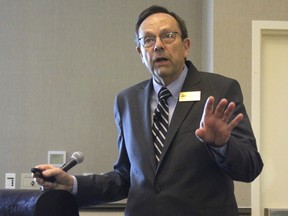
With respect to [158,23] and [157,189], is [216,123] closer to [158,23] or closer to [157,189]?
[157,189]

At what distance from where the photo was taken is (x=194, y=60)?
10.4ft

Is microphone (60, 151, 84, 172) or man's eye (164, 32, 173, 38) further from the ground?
man's eye (164, 32, 173, 38)

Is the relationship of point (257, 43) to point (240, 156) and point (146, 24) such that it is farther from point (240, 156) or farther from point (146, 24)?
point (240, 156)

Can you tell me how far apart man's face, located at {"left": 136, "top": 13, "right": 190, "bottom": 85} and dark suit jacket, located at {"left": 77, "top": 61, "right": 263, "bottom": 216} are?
0.07 meters

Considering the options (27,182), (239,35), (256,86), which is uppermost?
(239,35)

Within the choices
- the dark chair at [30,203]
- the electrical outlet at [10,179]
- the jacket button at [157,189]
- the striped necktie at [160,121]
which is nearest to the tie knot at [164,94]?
the striped necktie at [160,121]

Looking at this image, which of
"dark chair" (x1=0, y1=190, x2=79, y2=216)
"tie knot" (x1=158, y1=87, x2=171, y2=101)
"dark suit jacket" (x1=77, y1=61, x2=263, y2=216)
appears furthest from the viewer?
A: "tie knot" (x1=158, y1=87, x2=171, y2=101)

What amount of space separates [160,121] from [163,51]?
10.5 inches

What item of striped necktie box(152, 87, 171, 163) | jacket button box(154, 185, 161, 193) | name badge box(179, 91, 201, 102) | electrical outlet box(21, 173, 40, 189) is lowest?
electrical outlet box(21, 173, 40, 189)

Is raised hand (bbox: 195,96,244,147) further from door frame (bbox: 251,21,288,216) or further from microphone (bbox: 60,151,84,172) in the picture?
door frame (bbox: 251,21,288,216)

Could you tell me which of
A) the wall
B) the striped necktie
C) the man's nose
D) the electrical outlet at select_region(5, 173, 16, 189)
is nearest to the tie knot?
the striped necktie

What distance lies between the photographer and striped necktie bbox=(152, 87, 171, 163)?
1.45 meters

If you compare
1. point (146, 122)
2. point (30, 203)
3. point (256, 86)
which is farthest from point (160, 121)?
point (256, 86)

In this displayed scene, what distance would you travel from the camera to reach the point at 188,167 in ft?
4.51
